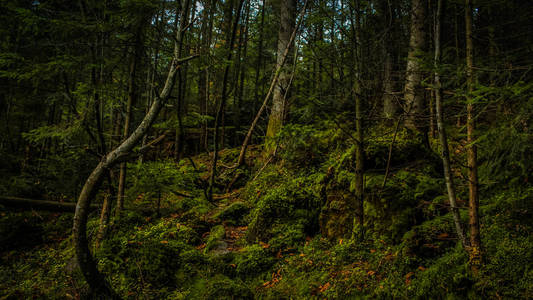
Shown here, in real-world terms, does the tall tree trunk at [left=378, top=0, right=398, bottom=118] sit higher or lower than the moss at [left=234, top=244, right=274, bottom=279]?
higher

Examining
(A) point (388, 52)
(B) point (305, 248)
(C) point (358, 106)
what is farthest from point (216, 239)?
(A) point (388, 52)

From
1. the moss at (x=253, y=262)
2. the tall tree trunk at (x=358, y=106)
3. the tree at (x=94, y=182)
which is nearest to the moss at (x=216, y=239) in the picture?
the moss at (x=253, y=262)

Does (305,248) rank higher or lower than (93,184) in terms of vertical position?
lower

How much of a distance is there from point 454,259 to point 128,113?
6732mm

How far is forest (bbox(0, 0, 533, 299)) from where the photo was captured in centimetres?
276

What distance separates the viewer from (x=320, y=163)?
6.65 metres

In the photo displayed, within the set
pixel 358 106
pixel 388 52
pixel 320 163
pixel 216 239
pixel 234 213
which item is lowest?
pixel 216 239

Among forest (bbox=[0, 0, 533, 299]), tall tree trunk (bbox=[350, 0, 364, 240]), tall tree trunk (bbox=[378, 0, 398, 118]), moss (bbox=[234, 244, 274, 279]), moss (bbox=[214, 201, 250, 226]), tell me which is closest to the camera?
forest (bbox=[0, 0, 533, 299])

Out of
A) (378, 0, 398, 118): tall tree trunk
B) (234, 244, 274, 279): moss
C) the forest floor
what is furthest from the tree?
(378, 0, 398, 118): tall tree trunk

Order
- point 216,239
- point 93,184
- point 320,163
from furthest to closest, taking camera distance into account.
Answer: point 320,163 < point 216,239 < point 93,184

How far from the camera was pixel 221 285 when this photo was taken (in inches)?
156

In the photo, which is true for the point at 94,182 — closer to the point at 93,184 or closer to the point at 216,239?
the point at 93,184

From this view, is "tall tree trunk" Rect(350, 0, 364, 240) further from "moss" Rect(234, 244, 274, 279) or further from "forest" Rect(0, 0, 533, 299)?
"moss" Rect(234, 244, 274, 279)

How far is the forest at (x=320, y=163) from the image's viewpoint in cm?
276
